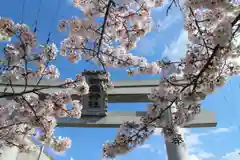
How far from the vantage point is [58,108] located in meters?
3.06

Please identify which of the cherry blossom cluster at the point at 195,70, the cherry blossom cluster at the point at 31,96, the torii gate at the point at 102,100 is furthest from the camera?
the torii gate at the point at 102,100

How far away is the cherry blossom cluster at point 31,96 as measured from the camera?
2562mm

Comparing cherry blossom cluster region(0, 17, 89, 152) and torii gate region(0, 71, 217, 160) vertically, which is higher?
torii gate region(0, 71, 217, 160)

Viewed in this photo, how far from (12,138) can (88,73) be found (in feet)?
10.8

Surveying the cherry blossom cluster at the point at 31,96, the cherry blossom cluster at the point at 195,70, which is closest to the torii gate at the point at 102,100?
the cherry blossom cluster at the point at 31,96

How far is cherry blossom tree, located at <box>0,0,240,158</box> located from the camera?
2.05m

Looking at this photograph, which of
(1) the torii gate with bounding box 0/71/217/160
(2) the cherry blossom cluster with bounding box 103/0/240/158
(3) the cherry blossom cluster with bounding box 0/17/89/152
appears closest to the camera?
(2) the cherry blossom cluster with bounding box 103/0/240/158

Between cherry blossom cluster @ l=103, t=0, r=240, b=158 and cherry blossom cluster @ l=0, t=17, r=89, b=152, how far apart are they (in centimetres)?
93

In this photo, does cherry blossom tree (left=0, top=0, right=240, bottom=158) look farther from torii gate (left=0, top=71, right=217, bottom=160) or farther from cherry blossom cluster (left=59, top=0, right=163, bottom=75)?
torii gate (left=0, top=71, right=217, bottom=160)

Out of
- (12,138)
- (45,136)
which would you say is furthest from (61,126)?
(45,136)

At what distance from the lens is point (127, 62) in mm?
3104

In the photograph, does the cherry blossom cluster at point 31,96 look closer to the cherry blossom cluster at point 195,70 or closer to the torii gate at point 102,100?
the cherry blossom cluster at point 195,70

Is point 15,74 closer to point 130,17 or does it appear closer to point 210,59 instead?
point 130,17

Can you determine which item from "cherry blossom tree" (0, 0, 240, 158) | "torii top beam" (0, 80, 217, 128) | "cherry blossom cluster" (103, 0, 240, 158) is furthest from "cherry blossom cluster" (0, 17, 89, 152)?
"torii top beam" (0, 80, 217, 128)
